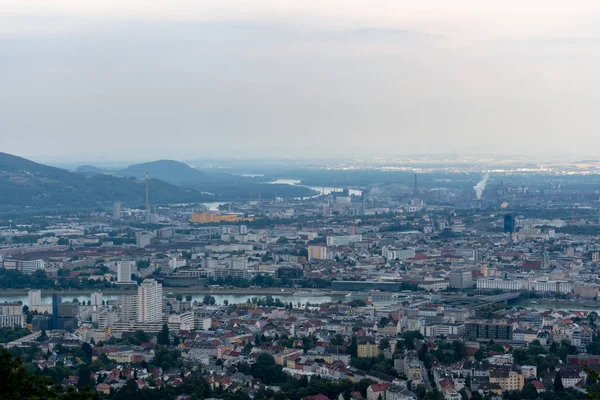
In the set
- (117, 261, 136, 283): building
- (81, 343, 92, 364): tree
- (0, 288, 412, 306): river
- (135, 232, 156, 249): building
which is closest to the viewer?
(81, 343, 92, 364): tree

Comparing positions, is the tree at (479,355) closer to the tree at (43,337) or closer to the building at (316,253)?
the tree at (43,337)

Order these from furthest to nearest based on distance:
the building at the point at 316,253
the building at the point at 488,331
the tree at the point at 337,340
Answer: the building at the point at 316,253, the building at the point at 488,331, the tree at the point at 337,340

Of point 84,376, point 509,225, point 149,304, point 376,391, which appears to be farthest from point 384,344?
point 509,225

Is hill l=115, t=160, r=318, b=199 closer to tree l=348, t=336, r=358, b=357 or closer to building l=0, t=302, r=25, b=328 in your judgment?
building l=0, t=302, r=25, b=328

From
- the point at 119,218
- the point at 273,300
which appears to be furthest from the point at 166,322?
the point at 119,218

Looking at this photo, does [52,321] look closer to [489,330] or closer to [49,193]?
[489,330]

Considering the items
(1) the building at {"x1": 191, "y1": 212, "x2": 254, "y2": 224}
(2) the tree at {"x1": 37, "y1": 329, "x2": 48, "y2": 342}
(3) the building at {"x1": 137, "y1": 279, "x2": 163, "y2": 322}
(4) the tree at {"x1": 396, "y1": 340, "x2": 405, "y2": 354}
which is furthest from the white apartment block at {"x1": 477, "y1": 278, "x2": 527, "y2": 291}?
(1) the building at {"x1": 191, "y1": 212, "x2": 254, "y2": 224}

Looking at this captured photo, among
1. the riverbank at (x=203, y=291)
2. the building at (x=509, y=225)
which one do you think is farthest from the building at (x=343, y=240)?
the riverbank at (x=203, y=291)

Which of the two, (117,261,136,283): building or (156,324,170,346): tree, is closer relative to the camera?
(156,324,170,346): tree
